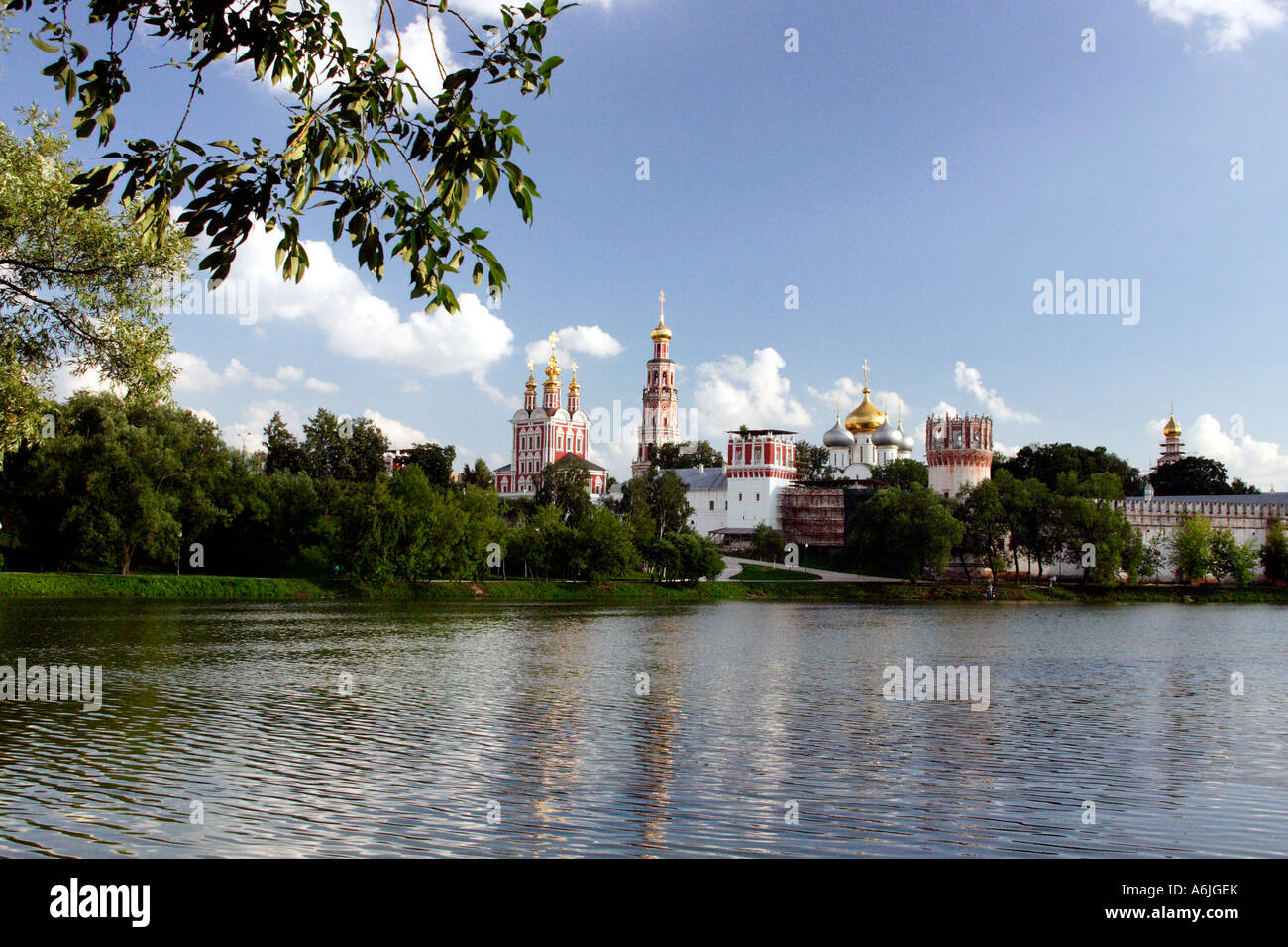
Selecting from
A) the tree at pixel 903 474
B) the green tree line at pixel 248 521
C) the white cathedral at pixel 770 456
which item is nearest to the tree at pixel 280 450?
the green tree line at pixel 248 521

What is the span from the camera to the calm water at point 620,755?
29.7 feet

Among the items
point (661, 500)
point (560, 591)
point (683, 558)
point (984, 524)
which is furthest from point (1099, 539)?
point (560, 591)

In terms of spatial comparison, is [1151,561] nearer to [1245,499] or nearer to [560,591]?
[1245,499]

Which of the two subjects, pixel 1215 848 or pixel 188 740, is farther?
pixel 188 740

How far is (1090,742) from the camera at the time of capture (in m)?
14.2

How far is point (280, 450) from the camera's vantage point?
74312mm

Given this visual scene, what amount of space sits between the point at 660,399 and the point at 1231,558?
2647 inches

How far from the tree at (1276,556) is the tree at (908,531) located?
75.5 ft

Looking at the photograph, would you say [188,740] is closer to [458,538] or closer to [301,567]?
[458,538]

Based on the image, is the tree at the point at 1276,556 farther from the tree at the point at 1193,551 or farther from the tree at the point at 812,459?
the tree at the point at 812,459

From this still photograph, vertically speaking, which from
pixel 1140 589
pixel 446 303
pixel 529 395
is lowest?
pixel 1140 589

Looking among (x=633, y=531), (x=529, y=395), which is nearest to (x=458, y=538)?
(x=633, y=531)
